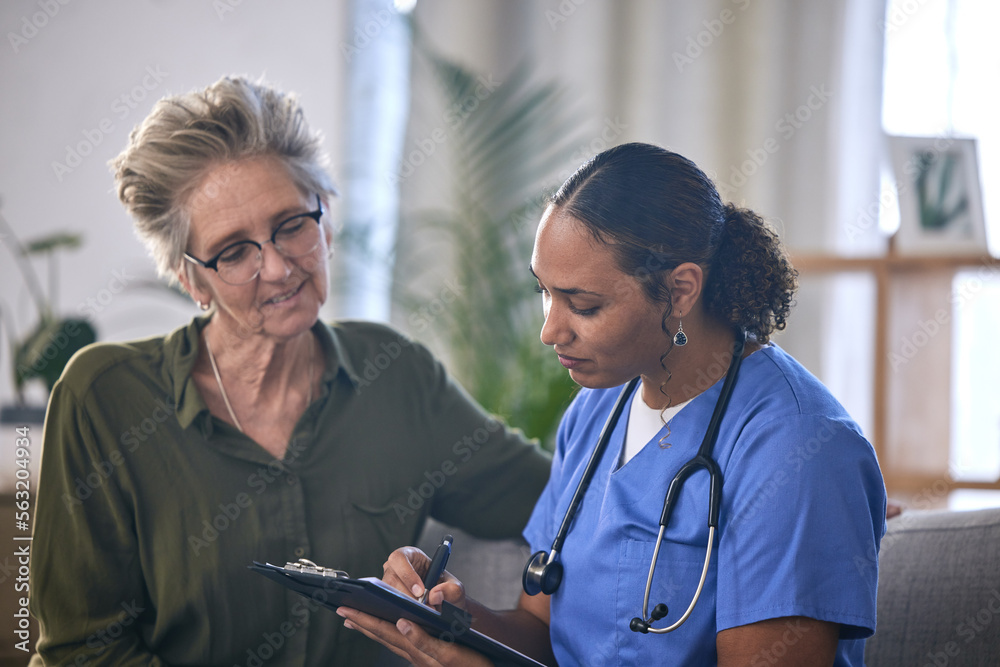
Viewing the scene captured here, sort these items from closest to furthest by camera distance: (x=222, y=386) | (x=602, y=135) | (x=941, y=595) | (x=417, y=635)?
(x=417, y=635)
(x=941, y=595)
(x=222, y=386)
(x=602, y=135)

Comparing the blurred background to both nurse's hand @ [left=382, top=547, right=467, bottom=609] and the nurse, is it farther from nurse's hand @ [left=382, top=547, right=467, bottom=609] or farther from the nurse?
the nurse

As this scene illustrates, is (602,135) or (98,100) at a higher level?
(98,100)

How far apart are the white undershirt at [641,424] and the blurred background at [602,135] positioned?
4.34 feet

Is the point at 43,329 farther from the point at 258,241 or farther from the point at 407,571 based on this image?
the point at 407,571

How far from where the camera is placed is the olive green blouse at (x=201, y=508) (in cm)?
134

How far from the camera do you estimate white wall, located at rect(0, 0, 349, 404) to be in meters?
2.62

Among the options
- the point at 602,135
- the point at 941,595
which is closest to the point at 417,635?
the point at 941,595

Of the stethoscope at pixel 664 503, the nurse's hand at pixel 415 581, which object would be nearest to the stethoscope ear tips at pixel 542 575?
the stethoscope at pixel 664 503

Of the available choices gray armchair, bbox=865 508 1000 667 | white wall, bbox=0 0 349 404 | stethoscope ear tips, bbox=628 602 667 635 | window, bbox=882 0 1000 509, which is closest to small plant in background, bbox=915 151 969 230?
window, bbox=882 0 1000 509

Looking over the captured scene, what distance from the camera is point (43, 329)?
2.37 meters

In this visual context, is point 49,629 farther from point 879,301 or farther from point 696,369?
point 879,301

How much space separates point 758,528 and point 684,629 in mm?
190

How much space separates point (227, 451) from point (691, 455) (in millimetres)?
829

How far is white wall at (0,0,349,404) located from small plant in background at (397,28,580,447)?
668 millimetres
